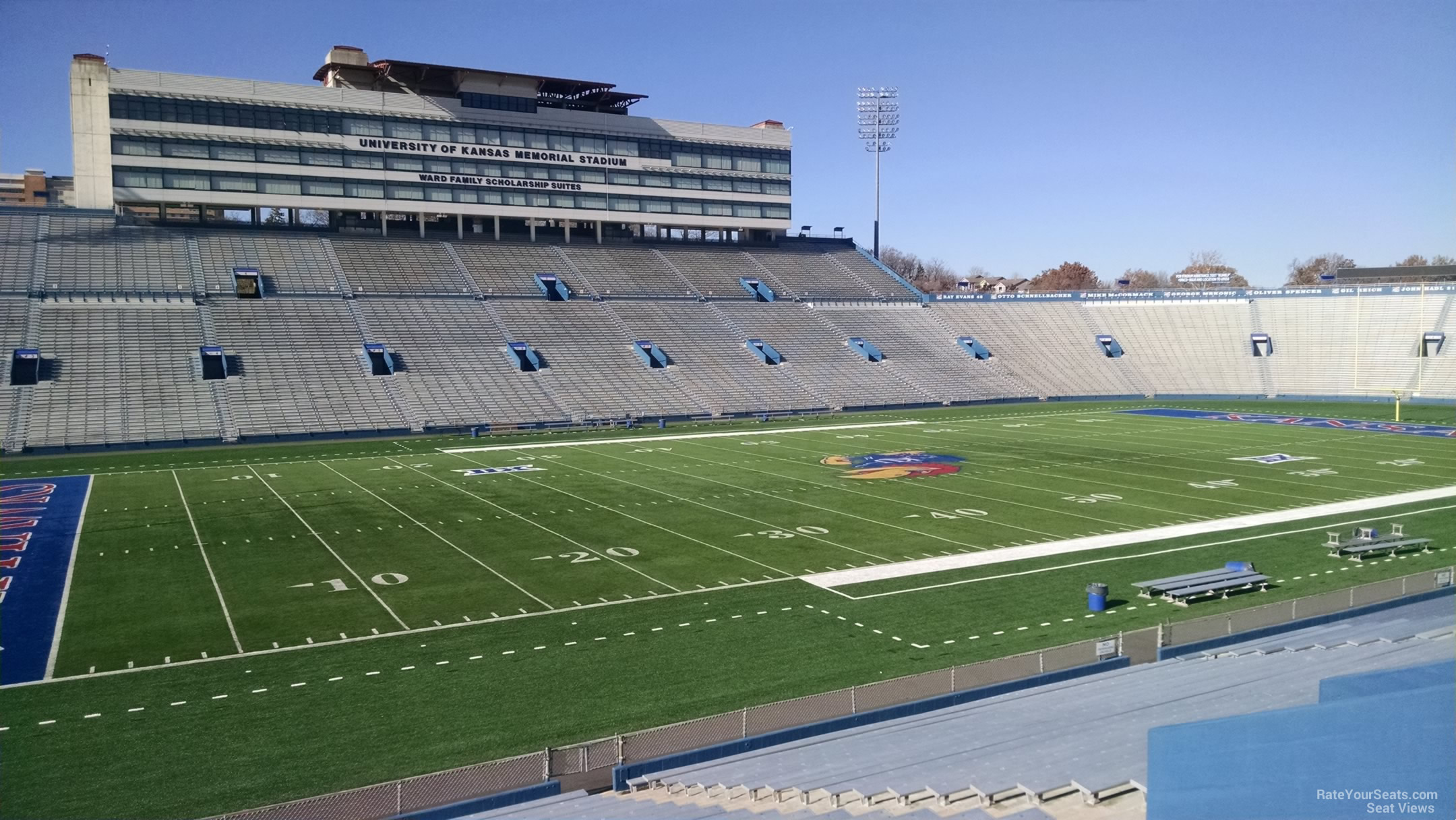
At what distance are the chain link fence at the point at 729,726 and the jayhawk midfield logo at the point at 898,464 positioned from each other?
17168mm

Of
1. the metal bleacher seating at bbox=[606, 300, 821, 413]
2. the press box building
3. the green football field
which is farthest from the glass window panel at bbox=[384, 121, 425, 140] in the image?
the green football field

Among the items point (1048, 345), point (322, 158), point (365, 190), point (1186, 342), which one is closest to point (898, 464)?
point (1048, 345)

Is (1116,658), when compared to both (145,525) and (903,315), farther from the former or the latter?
(903,315)

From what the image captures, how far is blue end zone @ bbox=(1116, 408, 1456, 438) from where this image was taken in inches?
1720

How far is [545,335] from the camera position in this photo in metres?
55.2

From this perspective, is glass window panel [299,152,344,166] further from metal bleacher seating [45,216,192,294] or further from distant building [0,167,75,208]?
distant building [0,167,75,208]

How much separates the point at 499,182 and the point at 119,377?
26.4m

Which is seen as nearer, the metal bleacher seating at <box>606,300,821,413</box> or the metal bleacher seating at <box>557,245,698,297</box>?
the metal bleacher seating at <box>606,300,821,413</box>

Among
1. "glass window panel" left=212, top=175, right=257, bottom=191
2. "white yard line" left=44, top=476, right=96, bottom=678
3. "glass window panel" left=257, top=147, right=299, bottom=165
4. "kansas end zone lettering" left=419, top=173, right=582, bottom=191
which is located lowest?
"white yard line" left=44, top=476, right=96, bottom=678

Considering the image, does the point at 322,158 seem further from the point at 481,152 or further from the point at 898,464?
the point at 898,464

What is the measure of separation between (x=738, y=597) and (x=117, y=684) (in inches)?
399

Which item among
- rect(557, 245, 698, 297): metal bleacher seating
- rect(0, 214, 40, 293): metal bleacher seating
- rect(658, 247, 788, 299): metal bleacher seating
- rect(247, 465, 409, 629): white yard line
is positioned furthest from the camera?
rect(658, 247, 788, 299): metal bleacher seating

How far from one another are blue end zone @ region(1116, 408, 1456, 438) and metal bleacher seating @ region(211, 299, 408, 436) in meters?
38.4

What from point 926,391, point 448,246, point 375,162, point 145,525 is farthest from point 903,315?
point 145,525
